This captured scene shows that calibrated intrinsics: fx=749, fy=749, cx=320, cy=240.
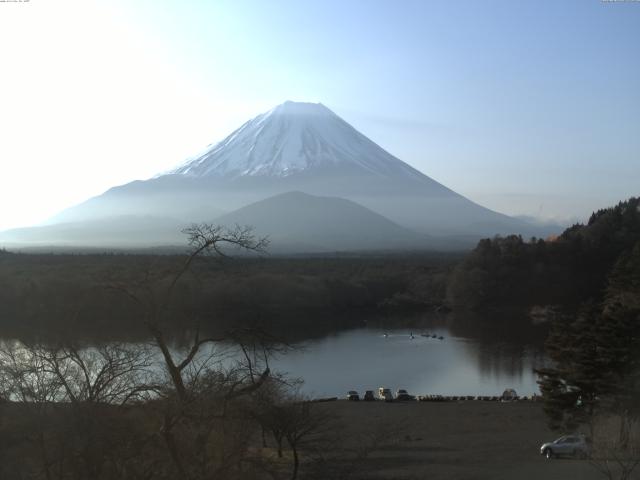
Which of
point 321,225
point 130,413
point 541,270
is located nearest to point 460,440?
point 130,413

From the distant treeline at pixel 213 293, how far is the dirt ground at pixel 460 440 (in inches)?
76.2

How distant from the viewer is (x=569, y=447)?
23.9 ft

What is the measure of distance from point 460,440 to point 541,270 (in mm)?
23211

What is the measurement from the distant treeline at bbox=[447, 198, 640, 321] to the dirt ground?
16281 mm

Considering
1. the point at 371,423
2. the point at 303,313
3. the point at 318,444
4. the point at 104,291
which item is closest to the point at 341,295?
the point at 303,313

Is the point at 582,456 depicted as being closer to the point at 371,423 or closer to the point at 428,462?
the point at 428,462

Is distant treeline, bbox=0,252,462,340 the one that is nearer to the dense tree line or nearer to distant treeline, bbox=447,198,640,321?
the dense tree line

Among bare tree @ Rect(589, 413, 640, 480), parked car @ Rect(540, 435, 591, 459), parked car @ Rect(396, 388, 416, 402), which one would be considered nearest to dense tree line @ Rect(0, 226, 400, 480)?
bare tree @ Rect(589, 413, 640, 480)

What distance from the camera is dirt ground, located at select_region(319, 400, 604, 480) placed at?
6770mm

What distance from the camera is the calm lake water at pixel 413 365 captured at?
534 inches

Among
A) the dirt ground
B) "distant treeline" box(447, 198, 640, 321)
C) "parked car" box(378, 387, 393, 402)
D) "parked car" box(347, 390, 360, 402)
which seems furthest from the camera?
"distant treeline" box(447, 198, 640, 321)

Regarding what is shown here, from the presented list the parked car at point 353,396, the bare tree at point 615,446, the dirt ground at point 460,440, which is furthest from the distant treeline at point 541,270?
the bare tree at point 615,446

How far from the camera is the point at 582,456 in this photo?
7074 mm

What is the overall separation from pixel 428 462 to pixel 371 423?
259 centimetres
